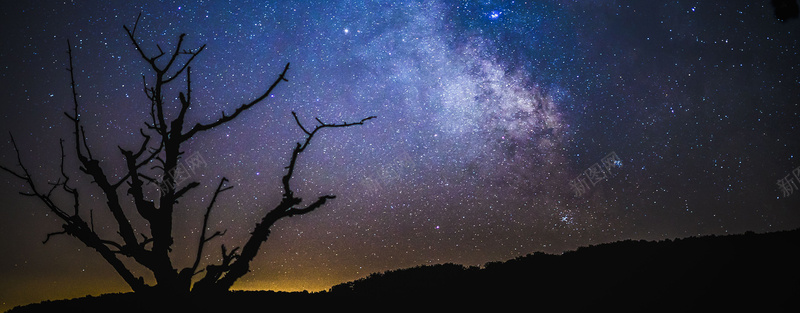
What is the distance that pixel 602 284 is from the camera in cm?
816

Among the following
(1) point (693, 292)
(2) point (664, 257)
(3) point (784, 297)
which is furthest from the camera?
(2) point (664, 257)

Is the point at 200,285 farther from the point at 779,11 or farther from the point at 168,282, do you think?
the point at 779,11

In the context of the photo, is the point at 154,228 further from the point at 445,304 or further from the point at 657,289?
the point at 657,289

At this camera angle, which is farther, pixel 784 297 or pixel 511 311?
pixel 511 311

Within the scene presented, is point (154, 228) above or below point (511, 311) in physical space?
above

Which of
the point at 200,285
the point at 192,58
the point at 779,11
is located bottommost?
the point at 200,285

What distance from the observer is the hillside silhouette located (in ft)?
23.2

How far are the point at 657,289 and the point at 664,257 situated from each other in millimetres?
1929

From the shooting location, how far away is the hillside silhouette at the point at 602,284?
709cm

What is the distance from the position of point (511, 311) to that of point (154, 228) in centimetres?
602

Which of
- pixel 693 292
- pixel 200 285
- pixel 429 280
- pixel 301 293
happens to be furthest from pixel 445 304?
pixel 200 285

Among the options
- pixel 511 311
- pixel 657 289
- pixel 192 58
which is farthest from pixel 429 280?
pixel 192 58

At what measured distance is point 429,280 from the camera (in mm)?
10055

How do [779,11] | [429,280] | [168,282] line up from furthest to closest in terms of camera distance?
[429,280] < [168,282] < [779,11]
